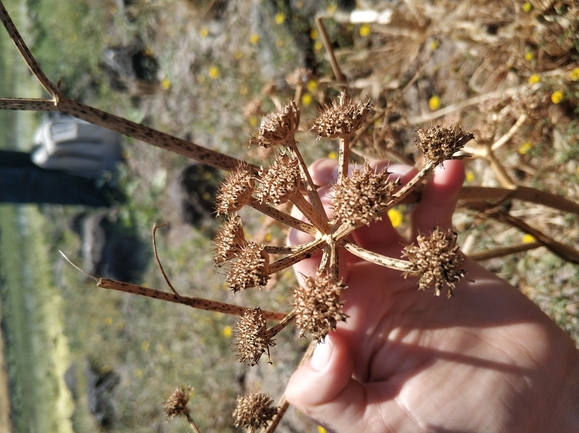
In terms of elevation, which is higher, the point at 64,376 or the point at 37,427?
the point at 64,376

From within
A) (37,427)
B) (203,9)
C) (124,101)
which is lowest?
(37,427)

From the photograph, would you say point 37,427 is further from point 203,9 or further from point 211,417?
point 203,9

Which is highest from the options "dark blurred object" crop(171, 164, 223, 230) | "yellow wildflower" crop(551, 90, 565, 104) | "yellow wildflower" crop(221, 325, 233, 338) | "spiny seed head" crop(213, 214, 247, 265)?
"dark blurred object" crop(171, 164, 223, 230)

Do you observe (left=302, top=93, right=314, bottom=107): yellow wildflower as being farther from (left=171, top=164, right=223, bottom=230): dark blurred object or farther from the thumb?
the thumb

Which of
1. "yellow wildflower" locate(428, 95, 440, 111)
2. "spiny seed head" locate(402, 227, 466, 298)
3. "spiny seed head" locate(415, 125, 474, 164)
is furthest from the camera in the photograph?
"yellow wildflower" locate(428, 95, 440, 111)

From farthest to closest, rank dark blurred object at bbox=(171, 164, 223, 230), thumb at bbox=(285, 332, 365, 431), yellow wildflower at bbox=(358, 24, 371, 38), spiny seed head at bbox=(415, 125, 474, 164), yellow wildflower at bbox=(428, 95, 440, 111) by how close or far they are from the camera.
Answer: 1. dark blurred object at bbox=(171, 164, 223, 230)
2. yellow wildflower at bbox=(358, 24, 371, 38)
3. yellow wildflower at bbox=(428, 95, 440, 111)
4. thumb at bbox=(285, 332, 365, 431)
5. spiny seed head at bbox=(415, 125, 474, 164)

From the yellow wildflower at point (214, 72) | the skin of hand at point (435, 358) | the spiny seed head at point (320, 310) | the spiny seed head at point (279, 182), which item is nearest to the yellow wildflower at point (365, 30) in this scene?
the yellow wildflower at point (214, 72)

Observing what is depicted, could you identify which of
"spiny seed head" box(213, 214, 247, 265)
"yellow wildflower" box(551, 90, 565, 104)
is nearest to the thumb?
"spiny seed head" box(213, 214, 247, 265)

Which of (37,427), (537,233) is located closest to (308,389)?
(537,233)
